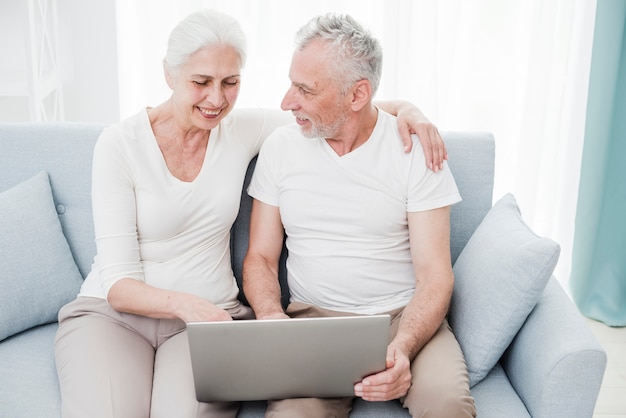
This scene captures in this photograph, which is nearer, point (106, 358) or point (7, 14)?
point (106, 358)

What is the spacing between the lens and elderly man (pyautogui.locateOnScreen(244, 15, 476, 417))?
179 centimetres

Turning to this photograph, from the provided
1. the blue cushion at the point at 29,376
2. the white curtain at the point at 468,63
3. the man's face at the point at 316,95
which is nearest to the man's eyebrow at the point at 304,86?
the man's face at the point at 316,95

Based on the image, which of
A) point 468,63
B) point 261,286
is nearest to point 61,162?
point 261,286

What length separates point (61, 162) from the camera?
1999mm

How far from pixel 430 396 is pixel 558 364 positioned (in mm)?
276

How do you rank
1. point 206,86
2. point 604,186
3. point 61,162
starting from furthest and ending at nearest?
point 604,186
point 61,162
point 206,86

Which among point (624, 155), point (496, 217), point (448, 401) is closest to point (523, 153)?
point (624, 155)

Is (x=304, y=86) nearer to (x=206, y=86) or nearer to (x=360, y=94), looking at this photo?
(x=360, y=94)

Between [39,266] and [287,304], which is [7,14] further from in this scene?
[287,304]

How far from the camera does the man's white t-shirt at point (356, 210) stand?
1.84m

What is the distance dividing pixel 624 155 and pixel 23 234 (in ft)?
7.38

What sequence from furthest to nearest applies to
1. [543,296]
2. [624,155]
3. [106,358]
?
[624,155]
[543,296]
[106,358]

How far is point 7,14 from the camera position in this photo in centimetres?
292

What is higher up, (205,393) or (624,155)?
(624,155)
